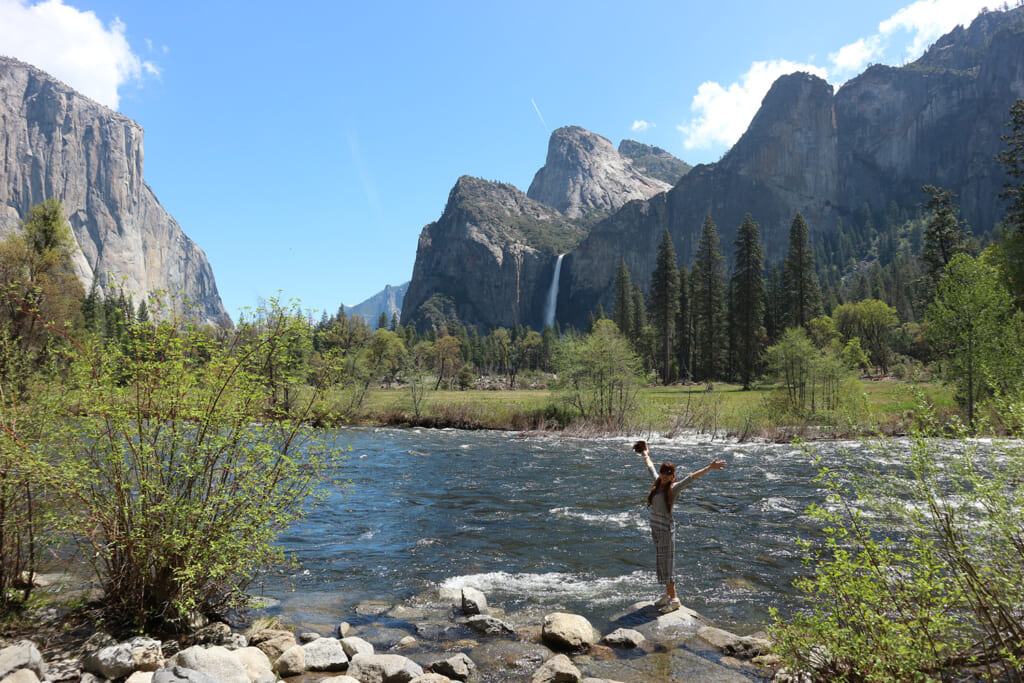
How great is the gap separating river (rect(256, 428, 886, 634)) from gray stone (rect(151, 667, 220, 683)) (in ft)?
11.2

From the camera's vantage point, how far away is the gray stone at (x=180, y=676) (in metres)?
5.34

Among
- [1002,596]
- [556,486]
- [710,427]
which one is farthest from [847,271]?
[1002,596]

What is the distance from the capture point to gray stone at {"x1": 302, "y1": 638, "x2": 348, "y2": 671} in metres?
6.92

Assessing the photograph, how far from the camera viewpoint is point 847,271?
18988 cm

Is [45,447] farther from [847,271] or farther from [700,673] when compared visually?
[847,271]

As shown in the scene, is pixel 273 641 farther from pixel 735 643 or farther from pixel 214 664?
pixel 735 643

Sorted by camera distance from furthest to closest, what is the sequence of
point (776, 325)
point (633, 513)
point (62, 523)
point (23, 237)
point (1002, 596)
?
point (776, 325), point (23, 237), point (633, 513), point (62, 523), point (1002, 596)

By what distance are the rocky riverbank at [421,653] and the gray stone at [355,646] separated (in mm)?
16

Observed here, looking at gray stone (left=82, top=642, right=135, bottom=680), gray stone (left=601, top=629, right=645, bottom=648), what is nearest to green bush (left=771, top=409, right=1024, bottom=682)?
gray stone (left=601, top=629, right=645, bottom=648)

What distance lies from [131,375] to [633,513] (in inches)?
508

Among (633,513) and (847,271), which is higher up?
(847,271)

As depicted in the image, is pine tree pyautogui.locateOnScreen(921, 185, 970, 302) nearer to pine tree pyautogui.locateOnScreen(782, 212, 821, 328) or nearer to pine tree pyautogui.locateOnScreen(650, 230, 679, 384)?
pine tree pyautogui.locateOnScreen(782, 212, 821, 328)

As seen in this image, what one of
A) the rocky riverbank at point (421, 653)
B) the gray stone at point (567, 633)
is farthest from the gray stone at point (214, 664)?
the gray stone at point (567, 633)

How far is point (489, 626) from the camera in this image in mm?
8250
